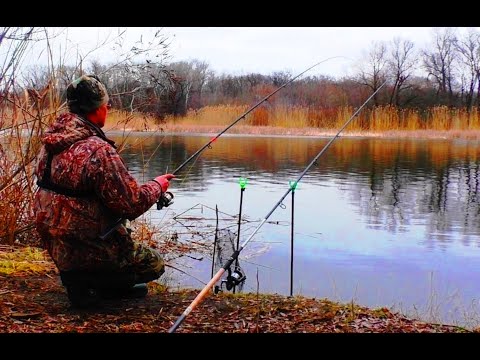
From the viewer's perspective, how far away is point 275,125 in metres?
21.9

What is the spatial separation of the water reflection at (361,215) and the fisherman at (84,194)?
6.64ft

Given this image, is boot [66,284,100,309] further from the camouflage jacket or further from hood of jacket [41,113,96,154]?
hood of jacket [41,113,96,154]

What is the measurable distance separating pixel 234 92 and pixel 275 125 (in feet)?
13.4

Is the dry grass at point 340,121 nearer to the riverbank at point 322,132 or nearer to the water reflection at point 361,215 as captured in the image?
the riverbank at point 322,132

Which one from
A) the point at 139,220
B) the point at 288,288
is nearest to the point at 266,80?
the point at 139,220

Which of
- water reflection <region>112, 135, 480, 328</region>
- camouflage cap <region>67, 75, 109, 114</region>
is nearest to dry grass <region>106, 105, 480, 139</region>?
water reflection <region>112, 135, 480, 328</region>

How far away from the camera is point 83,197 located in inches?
114

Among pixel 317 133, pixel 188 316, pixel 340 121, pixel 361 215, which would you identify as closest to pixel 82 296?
pixel 188 316

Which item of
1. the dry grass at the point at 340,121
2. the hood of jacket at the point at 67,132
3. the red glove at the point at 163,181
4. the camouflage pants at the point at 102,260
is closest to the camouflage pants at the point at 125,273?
the camouflage pants at the point at 102,260

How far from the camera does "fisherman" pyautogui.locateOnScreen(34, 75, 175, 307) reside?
284 centimetres

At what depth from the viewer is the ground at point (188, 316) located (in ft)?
9.84

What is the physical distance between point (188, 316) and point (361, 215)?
5.00m
